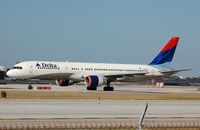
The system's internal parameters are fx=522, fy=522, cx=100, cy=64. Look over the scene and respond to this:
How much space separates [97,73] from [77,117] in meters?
47.7

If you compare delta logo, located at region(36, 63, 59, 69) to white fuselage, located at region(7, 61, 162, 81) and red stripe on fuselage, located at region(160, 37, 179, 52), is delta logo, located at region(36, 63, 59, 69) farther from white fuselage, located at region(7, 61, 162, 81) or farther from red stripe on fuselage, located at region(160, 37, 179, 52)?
red stripe on fuselage, located at region(160, 37, 179, 52)

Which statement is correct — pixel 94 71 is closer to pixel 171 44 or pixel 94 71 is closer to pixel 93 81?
pixel 93 81

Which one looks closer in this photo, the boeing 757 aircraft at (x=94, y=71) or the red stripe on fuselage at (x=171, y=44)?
the boeing 757 aircraft at (x=94, y=71)

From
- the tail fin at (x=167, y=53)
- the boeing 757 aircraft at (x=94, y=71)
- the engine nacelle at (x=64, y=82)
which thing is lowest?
the engine nacelle at (x=64, y=82)

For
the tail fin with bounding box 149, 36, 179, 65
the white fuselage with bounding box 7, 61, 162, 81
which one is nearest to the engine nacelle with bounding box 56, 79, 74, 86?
the white fuselage with bounding box 7, 61, 162, 81

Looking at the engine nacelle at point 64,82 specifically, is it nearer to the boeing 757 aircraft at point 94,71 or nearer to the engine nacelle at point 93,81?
the boeing 757 aircraft at point 94,71

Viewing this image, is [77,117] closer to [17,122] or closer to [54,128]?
[17,122]

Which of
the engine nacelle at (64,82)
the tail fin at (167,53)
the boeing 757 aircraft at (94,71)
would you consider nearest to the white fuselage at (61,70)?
the boeing 757 aircraft at (94,71)

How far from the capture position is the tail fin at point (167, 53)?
82.9 meters

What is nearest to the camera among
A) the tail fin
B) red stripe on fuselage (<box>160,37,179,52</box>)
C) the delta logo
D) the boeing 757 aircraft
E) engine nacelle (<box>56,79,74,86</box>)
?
the delta logo

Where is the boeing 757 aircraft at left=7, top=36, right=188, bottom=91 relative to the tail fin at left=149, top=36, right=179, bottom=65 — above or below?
below

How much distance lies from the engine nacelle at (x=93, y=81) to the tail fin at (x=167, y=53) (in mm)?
14353

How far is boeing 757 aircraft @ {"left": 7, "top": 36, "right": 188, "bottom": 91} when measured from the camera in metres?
70.9

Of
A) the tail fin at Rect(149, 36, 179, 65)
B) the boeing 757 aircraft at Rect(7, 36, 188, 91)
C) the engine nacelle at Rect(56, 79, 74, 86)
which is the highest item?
the tail fin at Rect(149, 36, 179, 65)
